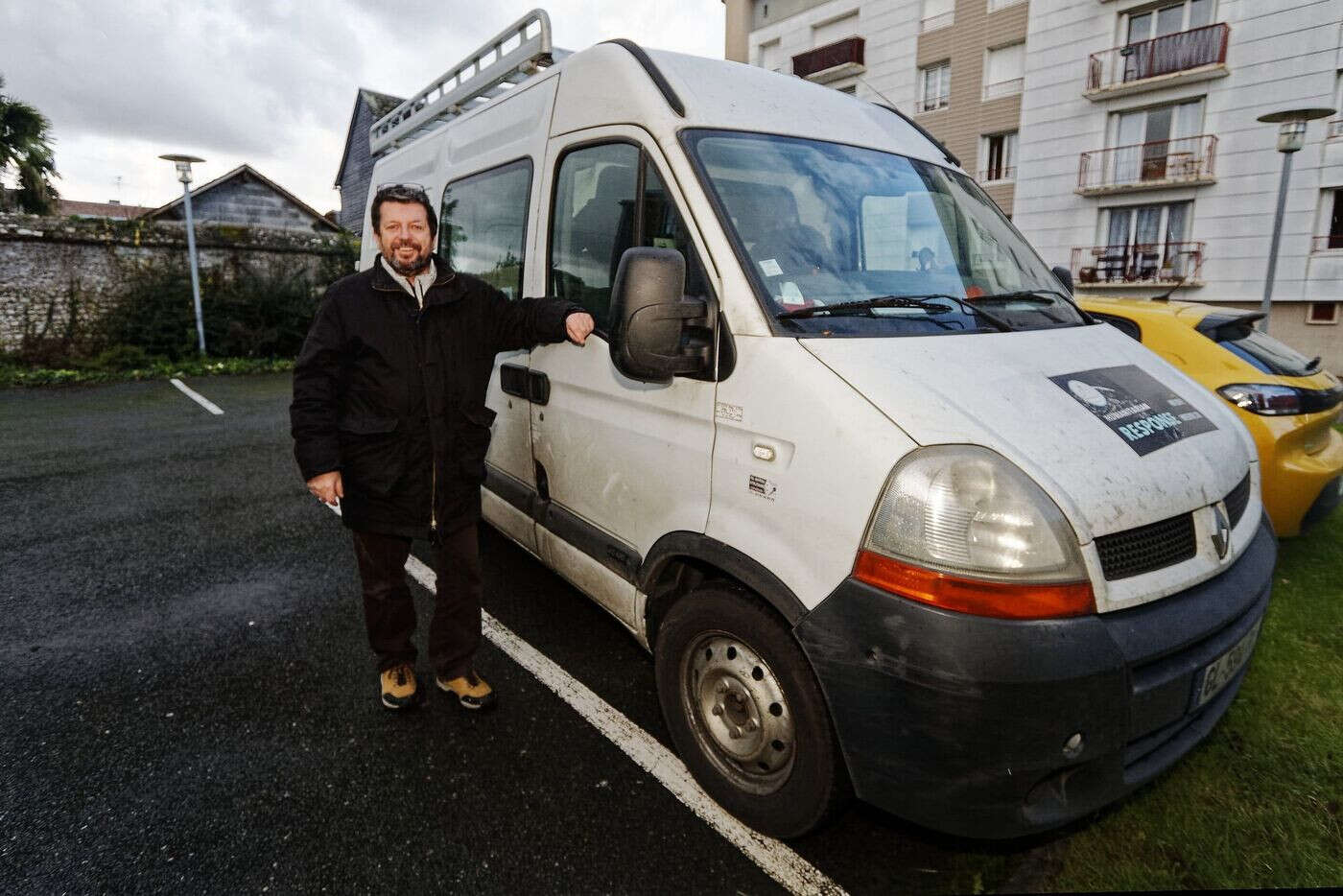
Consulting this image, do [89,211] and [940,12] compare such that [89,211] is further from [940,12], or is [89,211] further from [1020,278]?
[1020,278]

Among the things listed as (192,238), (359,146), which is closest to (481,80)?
(192,238)

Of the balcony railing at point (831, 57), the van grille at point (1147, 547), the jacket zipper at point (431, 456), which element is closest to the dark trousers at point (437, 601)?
the jacket zipper at point (431, 456)

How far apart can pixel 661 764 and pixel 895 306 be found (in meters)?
1.77

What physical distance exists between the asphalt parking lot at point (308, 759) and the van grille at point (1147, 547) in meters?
1.01

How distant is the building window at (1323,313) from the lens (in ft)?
58.7

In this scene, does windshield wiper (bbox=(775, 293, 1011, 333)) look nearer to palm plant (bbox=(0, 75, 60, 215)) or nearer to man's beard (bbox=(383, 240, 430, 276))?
man's beard (bbox=(383, 240, 430, 276))

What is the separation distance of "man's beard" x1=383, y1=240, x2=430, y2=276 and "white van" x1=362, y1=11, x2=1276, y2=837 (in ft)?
1.89

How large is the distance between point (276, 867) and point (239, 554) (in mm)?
3036

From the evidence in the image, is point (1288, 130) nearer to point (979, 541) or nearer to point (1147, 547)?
point (1147, 547)

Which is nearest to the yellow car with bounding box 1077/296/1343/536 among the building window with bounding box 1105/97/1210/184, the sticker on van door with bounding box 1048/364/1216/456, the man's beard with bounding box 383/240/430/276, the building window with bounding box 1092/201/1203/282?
the sticker on van door with bounding box 1048/364/1216/456

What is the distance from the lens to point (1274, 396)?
13.4 feet

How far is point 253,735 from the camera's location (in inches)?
112

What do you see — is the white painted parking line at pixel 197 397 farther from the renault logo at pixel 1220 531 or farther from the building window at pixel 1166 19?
the building window at pixel 1166 19

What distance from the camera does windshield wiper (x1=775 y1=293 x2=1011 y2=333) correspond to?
219 cm
